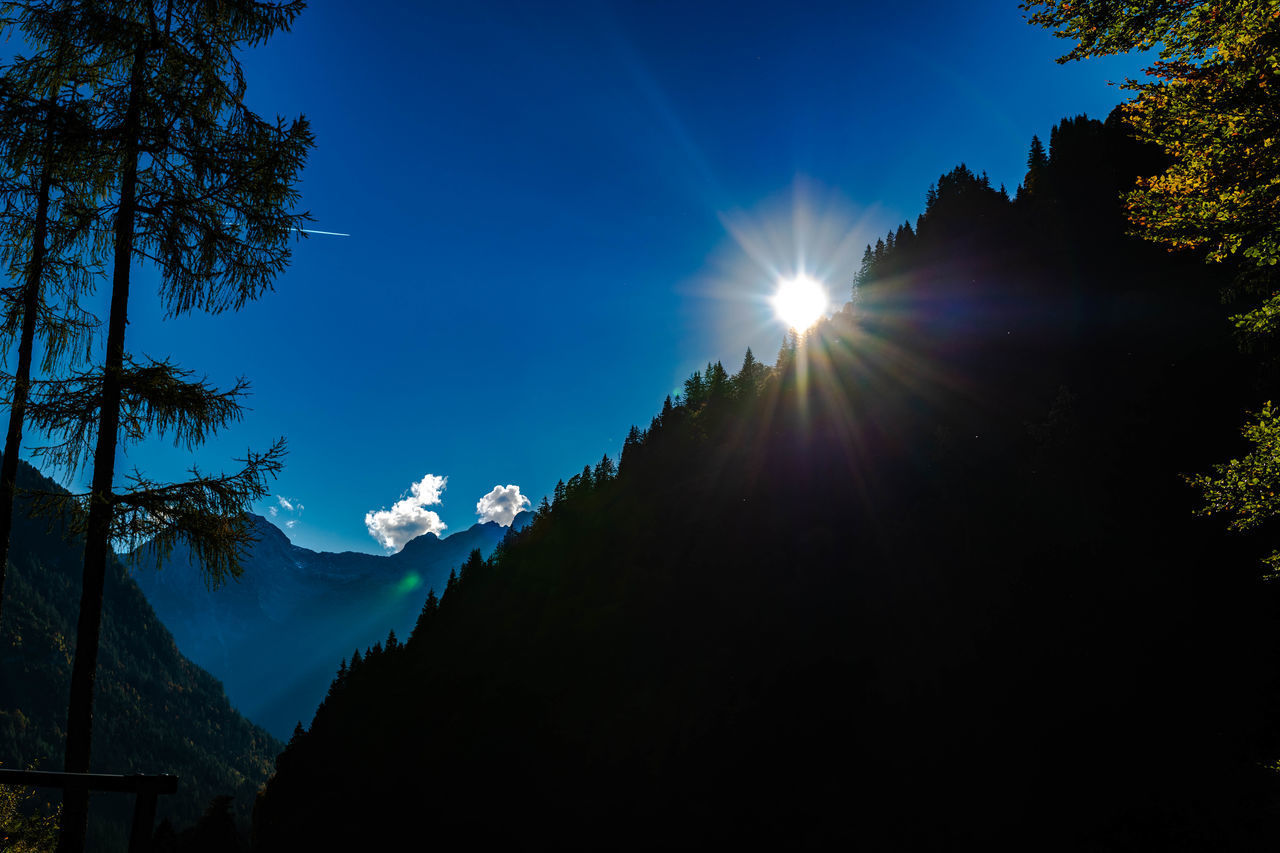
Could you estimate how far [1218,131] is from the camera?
7.71 m

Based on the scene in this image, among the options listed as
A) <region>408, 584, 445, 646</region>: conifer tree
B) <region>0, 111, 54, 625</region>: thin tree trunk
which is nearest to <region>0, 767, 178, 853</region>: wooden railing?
<region>0, 111, 54, 625</region>: thin tree trunk

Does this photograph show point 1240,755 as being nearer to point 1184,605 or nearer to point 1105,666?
point 1105,666

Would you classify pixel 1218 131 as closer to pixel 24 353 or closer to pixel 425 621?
pixel 24 353

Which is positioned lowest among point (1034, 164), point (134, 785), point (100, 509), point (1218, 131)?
point (134, 785)

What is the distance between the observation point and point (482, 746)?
74438 mm

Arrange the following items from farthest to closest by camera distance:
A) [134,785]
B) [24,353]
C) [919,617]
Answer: [919,617] < [24,353] < [134,785]

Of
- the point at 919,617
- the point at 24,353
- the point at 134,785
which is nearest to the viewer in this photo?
the point at 134,785

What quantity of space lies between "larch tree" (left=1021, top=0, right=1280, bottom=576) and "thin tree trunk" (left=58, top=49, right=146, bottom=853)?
14.4 meters

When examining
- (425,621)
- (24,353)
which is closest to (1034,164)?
(24,353)

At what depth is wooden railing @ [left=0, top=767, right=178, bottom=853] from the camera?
5.71 m

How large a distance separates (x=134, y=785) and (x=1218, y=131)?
52.7 feet

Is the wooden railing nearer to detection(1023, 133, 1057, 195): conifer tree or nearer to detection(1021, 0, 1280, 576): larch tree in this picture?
detection(1021, 0, 1280, 576): larch tree

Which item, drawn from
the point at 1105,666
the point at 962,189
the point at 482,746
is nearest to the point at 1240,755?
the point at 1105,666

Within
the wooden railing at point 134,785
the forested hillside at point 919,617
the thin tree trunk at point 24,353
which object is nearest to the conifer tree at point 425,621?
the forested hillside at point 919,617
